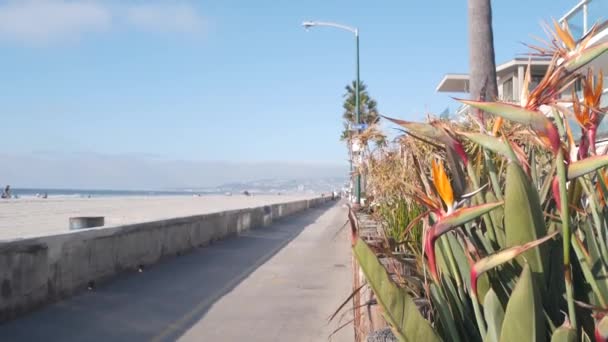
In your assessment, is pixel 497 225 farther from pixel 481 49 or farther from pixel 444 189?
pixel 481 49

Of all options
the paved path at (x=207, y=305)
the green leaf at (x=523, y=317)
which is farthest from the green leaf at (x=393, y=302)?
the paved path at (x=207, y=305)

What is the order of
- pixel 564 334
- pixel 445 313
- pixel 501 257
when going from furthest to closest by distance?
pixel 445 313, pixel 501 257, pixel 564 334

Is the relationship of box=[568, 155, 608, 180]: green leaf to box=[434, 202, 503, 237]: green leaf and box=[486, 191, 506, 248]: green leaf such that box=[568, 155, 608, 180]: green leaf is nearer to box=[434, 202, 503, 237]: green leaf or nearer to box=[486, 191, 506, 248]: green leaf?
box=[434, 202, 503, 237]: green leaf

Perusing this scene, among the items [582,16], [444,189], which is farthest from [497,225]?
[582,16]

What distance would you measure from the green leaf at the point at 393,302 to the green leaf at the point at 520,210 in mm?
464

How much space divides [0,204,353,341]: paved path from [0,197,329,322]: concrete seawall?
18 cm

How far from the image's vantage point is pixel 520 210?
2693mm

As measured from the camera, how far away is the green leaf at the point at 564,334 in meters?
2.40

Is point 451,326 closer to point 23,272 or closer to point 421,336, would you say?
point 421,336

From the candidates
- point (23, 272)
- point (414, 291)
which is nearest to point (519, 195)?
point (414, 291)

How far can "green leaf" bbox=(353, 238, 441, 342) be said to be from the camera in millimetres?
2660

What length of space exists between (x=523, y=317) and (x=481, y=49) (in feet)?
22.8

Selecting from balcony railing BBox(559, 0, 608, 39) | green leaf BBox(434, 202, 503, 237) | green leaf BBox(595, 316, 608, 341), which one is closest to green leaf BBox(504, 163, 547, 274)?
green leaf BBox(434, 202, 503, 237)

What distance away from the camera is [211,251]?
52.4 ft
